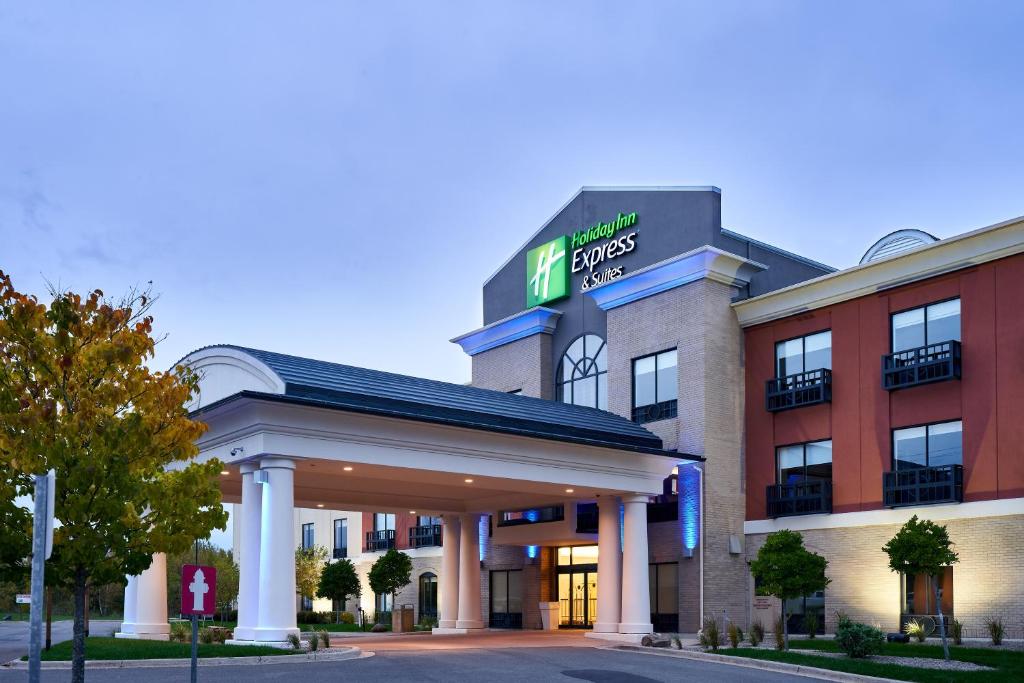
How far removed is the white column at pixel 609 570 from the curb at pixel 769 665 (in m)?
3.74

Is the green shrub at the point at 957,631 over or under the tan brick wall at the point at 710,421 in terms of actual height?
under

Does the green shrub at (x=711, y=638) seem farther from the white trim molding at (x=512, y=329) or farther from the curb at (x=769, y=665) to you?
the white trim molding at (x=512, y=329)

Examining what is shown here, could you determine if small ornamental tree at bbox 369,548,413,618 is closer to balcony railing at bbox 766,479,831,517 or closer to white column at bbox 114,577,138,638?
white column at bbox 114,577,138,638

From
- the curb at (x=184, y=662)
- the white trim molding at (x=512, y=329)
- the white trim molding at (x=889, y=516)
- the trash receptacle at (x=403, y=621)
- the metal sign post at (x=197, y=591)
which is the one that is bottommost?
the trash receptacle at (x=403, y=621)

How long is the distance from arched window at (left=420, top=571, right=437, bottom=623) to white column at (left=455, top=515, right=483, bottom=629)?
1010 cm

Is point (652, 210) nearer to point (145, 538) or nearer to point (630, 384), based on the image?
point (630, 384)

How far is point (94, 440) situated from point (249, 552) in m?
12.5

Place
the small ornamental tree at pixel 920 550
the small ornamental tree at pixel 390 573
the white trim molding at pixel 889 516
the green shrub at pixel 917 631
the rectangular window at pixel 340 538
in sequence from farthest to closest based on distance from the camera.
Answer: the rectangular window at pixel 340 538, the small ornamental tree at pixel 390 573, the green shrub at pixel 917 631, the white trim molding at pixel 889 516, the small ornamental tree at pixel 920 550

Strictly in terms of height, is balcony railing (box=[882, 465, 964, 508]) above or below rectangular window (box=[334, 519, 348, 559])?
above

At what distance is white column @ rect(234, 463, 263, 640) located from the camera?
89.1 ft

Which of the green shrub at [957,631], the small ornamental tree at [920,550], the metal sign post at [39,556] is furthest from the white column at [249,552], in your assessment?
the green shrub at [957,631]

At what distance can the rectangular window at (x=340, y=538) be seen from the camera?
61047 mm

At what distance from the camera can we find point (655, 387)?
38.1 m

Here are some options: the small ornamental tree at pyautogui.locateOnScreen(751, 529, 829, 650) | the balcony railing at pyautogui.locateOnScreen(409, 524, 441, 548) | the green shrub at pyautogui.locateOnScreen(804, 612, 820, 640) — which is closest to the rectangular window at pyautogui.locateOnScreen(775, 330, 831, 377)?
the small ornamental tree at pyautogui.locateOnScreen(751, 529, 829, 650)
